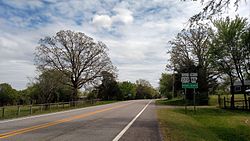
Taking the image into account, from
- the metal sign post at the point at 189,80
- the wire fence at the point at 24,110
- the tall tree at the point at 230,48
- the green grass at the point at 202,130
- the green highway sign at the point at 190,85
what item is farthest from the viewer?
the tall tree at the point at 230,48

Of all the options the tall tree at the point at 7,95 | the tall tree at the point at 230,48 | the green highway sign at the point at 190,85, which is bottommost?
the tall tree at the point at 7,95

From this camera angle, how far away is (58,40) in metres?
44.9

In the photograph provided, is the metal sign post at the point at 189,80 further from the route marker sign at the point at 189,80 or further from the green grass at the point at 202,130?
the green grass at the point at 202,130

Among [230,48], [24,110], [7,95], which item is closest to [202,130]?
[24,110]

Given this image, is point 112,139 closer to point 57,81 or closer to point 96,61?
point 57,81

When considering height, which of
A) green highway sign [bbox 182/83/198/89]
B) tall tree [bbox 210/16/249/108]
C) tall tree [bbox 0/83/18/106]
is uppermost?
tall tree [bbox 210/16/249/108]

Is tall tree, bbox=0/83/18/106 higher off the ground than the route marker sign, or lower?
lower

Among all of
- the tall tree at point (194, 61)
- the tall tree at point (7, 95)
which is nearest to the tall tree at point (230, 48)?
the tall tree at point (194, 61)

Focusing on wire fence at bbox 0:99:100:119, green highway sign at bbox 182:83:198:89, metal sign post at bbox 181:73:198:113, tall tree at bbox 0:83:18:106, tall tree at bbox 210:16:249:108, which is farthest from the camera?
tall tree at bbox 0:83:18:106

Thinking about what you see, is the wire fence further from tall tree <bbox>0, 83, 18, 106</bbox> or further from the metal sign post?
tall tree <bbox>0, 83, 18, 106</bbox>

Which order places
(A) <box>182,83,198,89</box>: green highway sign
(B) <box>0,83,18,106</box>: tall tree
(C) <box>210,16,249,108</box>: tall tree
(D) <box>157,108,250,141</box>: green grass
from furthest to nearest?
(B) <box>0,83,18,106</box>: tall tree < (C) <box>210,16,249,108</box>: tall tree < (A) <box>182,83,198,89</box>: green highway sign < (D) <box>157,108,250,141</box>: green grass

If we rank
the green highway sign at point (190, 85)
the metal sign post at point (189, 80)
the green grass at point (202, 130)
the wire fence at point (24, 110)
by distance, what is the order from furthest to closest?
the green highway sign at point (190, 85) → the metal sign post at point (189, 80) → the wire fence at point (24, 110) → the green grass at point (202, 130)

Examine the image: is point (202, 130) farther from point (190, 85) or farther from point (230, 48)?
point (230, 48)

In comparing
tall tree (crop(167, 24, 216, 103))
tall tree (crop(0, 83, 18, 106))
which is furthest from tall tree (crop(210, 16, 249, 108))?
tall tree (crop(0, 83, 18, 106))
